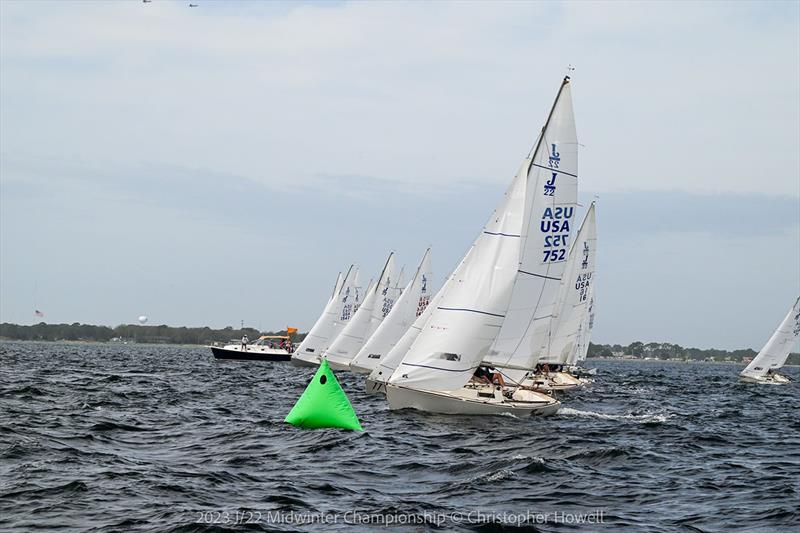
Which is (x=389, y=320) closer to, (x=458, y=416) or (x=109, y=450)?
(x=458, y=416)

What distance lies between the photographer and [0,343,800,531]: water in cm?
1333

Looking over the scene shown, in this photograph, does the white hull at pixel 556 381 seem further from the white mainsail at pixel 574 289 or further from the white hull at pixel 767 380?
the white hull at pixel 767 380

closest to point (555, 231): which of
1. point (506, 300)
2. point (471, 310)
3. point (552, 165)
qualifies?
point (552, 165)

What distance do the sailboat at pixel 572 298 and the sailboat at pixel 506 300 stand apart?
1838 centimetres

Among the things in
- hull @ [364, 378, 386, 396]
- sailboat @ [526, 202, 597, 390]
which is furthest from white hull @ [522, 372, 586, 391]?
hull @ [364, 378, 386, 396]

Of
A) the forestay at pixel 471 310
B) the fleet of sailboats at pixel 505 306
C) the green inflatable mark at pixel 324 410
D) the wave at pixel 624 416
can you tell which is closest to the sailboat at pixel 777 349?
the wave at pixel 624 416

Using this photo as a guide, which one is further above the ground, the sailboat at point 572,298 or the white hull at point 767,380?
the sailboat at point 572,298

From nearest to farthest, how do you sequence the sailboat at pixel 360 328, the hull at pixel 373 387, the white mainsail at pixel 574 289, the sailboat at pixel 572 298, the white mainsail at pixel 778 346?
the hull at pixel 373 387
the sailboat at pixel 572 298
the white mainsail at pixel 574 289
the sailboat at pixel 360 328
the white mainsail at pixel 778 346

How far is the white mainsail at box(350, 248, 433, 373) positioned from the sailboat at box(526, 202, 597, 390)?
7.29 m

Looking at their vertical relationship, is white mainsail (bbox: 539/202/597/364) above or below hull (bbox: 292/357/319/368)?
above

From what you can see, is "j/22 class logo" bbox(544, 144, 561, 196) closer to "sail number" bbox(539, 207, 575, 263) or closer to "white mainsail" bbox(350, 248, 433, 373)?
"sail number" bbox(539, 207, 575, 263)

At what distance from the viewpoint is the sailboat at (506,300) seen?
2755 cm

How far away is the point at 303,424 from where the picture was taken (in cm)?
2305

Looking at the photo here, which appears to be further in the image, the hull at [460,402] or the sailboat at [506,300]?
the sailboat at [506,300]
